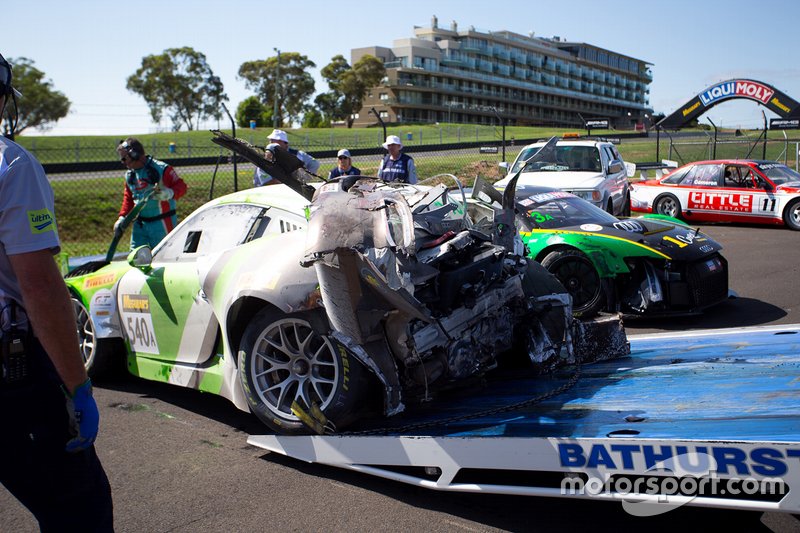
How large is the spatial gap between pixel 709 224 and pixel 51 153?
2899cm

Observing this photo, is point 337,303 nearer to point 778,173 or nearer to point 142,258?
point 142,258

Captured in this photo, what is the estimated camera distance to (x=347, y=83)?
76625 mm

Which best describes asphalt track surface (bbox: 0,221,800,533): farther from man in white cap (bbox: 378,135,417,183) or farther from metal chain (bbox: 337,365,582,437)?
man in white cap (bbox: 378,135,417,183)

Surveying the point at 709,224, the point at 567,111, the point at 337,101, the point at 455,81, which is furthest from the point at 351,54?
the point at 709,224

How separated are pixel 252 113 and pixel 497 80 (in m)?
45.6

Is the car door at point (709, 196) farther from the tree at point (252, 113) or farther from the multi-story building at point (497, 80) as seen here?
the multi-story building at point (497, 80)

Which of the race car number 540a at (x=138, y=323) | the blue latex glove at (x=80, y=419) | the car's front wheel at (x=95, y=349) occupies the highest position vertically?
the blue latex glove at (x=80, y=419)

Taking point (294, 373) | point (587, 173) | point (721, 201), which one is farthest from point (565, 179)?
point (294, 373)

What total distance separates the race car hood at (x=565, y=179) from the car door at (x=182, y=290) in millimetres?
8261

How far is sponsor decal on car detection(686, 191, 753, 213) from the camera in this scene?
1563cm

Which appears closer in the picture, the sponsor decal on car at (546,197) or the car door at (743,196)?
the sponsor decal on car at (546,197)

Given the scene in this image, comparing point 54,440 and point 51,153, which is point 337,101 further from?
point 54,440

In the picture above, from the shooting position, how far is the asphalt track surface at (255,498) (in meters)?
3.39

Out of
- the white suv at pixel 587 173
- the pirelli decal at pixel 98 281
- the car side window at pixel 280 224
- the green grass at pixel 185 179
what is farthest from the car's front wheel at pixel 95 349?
the white suv at pixel 587 173
